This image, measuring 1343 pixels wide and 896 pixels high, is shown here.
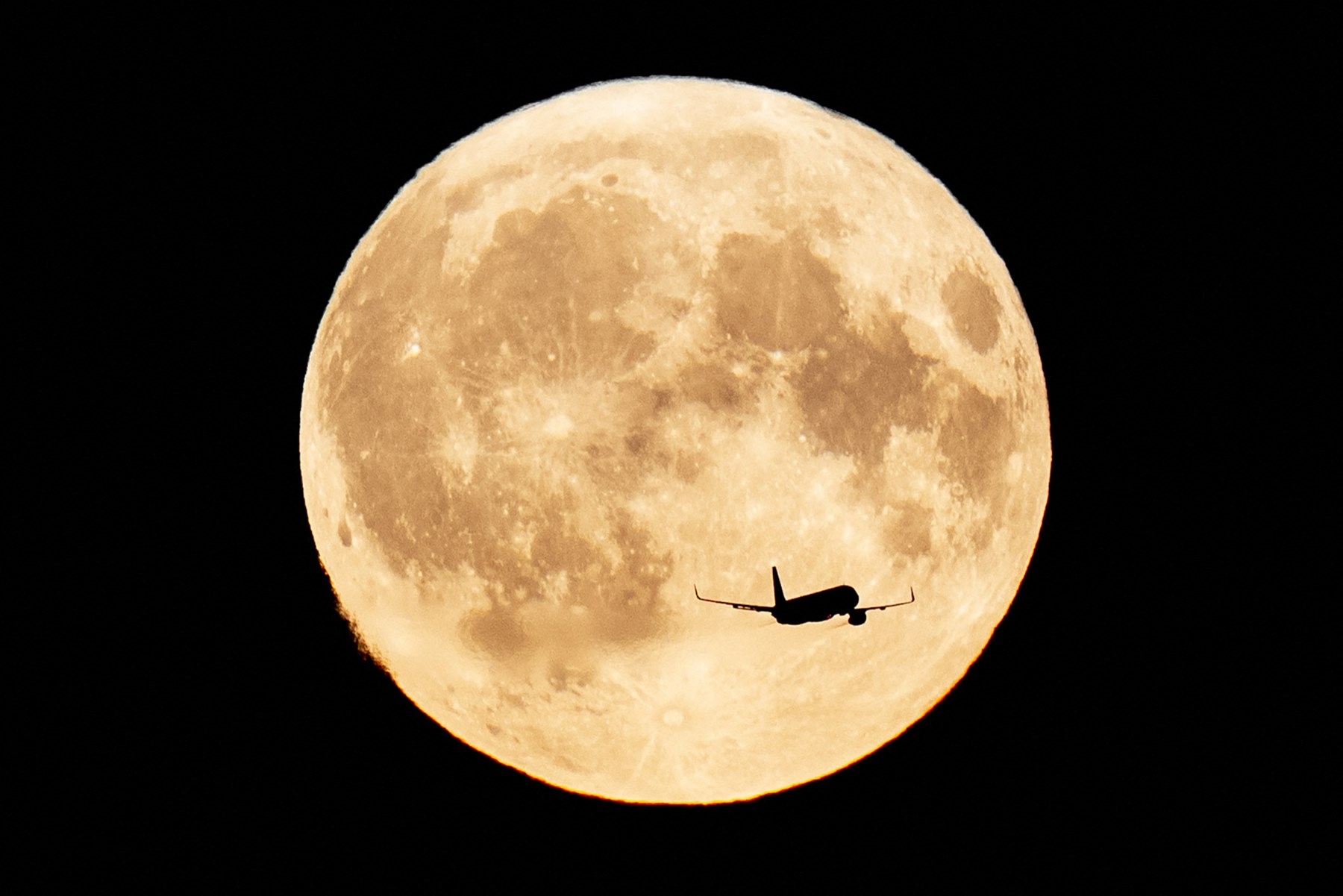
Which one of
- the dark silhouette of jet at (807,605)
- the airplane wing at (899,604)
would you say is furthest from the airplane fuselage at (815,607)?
the airplane wing at (899,604)

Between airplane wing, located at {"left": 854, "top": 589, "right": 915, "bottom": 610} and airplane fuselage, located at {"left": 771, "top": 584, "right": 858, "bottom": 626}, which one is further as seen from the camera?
airplane wing, located at {"left": 854, "top": 589, "right": 915, "bottom": 610}

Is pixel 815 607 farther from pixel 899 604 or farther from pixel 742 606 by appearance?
pixel 899 604

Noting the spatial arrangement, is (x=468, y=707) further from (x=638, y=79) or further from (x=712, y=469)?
(x=638, y=79)

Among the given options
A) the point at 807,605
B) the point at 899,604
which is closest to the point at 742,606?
the point at 807,605

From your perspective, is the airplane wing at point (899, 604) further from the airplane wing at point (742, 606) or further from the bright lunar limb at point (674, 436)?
the airplane wing at point (742, 606)

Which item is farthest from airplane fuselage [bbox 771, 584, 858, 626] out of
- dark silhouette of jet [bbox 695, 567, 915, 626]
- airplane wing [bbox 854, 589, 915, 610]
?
airplane wing [bbox 854, 589, 915, 610]

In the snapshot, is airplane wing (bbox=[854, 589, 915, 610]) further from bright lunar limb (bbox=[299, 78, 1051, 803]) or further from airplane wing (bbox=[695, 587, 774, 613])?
airplane wing (bbox=[695, 587, 774, 613])
